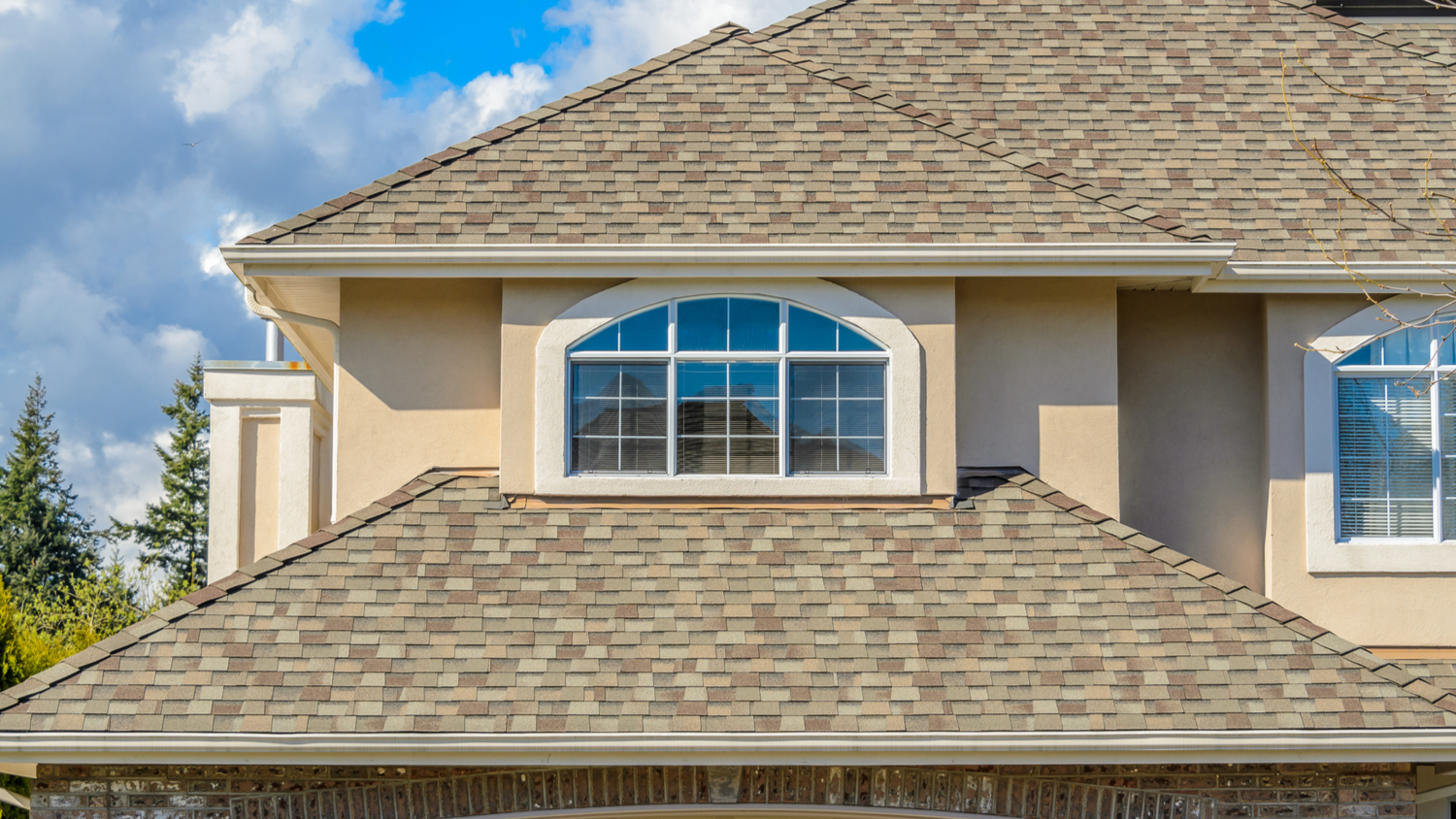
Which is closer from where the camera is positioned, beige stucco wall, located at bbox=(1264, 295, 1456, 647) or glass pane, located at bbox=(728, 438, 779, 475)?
glass pane, located at bbox=(728, 438, 779, 475)

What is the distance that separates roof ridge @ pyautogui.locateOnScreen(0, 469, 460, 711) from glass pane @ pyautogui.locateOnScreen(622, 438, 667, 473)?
4.70ft

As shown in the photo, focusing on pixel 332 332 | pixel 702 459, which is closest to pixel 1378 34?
pixel 702 459

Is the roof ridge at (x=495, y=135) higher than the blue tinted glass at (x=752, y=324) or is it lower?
higher

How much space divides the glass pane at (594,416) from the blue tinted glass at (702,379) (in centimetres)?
57

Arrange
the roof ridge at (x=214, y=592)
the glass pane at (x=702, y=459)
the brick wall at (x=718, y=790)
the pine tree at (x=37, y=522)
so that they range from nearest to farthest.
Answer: the roof ridge at (x=214, y=592)
the brick wall at (x=718, y=790)
the glass pane at (x=702, y=459)
the pine tree at (x=37, y=522)

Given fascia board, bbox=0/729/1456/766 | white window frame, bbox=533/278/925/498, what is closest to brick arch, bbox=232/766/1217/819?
fascia board, bbox=0/729/1456/766

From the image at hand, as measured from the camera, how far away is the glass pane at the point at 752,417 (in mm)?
10305

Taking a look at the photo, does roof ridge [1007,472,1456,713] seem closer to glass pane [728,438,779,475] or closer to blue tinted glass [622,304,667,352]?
glass pane [728,438,779,475]

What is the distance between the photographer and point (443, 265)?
1021 cm

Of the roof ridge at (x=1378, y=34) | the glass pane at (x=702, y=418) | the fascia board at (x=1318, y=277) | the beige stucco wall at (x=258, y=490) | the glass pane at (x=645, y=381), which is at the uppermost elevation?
the roof ridge at (x=1378, y=34)

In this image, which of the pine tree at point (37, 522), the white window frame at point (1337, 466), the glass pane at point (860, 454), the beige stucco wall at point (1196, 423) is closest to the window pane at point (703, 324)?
the glass pane at point (860, 454)

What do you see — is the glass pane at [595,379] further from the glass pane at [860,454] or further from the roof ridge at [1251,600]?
the roof ridge at [1251,600]

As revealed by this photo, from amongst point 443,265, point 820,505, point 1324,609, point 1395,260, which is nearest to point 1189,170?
point 1395,260

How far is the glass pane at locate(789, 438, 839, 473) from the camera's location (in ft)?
33.7
